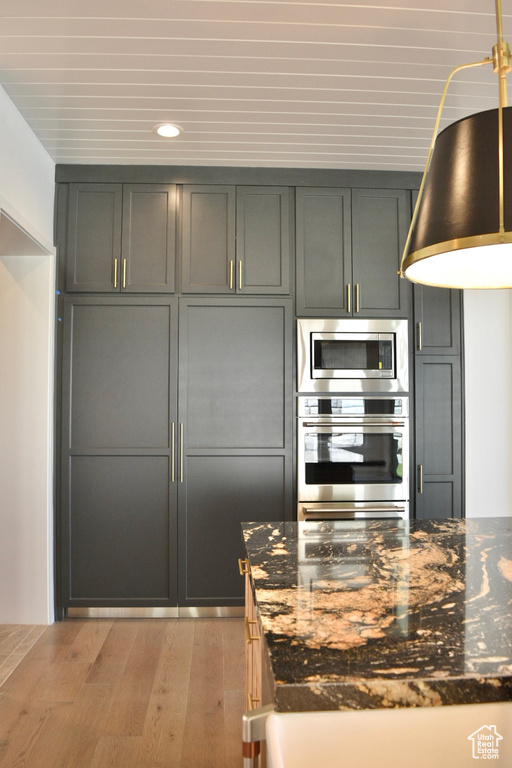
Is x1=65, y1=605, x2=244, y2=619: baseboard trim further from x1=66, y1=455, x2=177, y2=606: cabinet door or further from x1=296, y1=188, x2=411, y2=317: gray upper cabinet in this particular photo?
x1=296, y1=188, x2=411, y2=317: gray upper cabinet

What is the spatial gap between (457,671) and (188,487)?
8.50ft

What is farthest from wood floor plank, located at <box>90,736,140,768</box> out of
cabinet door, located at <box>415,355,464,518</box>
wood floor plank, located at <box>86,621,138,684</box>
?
cabinet door, located at <box>415,355,464,518</box>

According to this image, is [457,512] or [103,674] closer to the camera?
[103,674]

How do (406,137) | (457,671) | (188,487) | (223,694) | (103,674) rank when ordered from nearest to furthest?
(457,671) → (223,694) → (103,674) → (406,137) → (188,487)

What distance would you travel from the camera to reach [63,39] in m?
2.18

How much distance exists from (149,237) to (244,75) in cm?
123

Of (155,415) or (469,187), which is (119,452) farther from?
(469,187)

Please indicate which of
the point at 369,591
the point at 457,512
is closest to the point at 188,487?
the point at 457,512

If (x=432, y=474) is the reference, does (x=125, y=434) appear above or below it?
above

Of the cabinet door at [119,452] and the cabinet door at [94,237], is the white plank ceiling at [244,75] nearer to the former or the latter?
the cabinet door at [94,237]

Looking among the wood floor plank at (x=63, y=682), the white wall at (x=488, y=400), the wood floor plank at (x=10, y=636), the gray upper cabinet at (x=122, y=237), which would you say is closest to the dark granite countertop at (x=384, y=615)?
the wood floor plank at (x=63, y=682)

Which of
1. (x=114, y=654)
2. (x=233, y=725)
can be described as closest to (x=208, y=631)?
(x=114, y=654)

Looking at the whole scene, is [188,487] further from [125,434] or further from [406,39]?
[406,39]

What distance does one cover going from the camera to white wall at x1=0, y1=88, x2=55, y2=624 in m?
3.30
